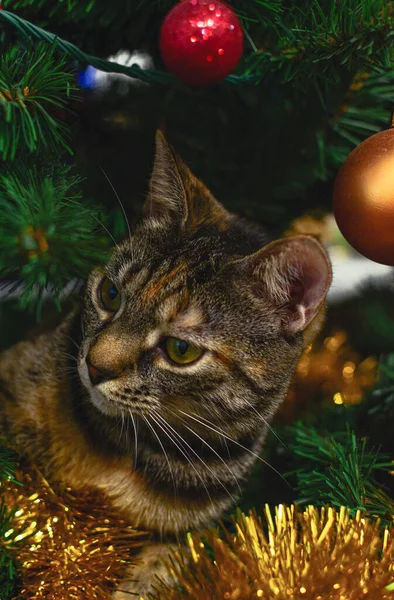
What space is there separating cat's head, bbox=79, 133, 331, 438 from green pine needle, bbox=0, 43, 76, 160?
0.19 metres

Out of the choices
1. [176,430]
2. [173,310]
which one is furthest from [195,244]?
[176,430]

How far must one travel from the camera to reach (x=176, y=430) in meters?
0.68

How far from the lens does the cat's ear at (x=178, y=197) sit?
2.34ft

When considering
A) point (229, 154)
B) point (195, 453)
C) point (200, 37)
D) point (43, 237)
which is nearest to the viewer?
point (43, 237)

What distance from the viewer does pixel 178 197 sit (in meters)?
0.74

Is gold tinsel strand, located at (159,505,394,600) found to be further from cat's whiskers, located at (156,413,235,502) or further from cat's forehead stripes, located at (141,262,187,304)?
cat's forehead stripes, located at (141,262,187,304)

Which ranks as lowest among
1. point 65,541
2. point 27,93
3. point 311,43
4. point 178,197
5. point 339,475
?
point 339,475

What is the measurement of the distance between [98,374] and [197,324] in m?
0.12

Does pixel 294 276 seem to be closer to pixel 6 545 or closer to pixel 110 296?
pixel 110 296

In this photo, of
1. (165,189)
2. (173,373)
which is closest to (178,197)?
(165,189)

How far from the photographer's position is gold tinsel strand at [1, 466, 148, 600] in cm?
56

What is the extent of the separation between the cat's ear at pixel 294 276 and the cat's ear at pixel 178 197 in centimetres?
14

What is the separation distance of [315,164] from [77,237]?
43 cm

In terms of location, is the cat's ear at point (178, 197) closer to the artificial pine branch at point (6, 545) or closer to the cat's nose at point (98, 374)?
the cat's nose at point (98, 374)
